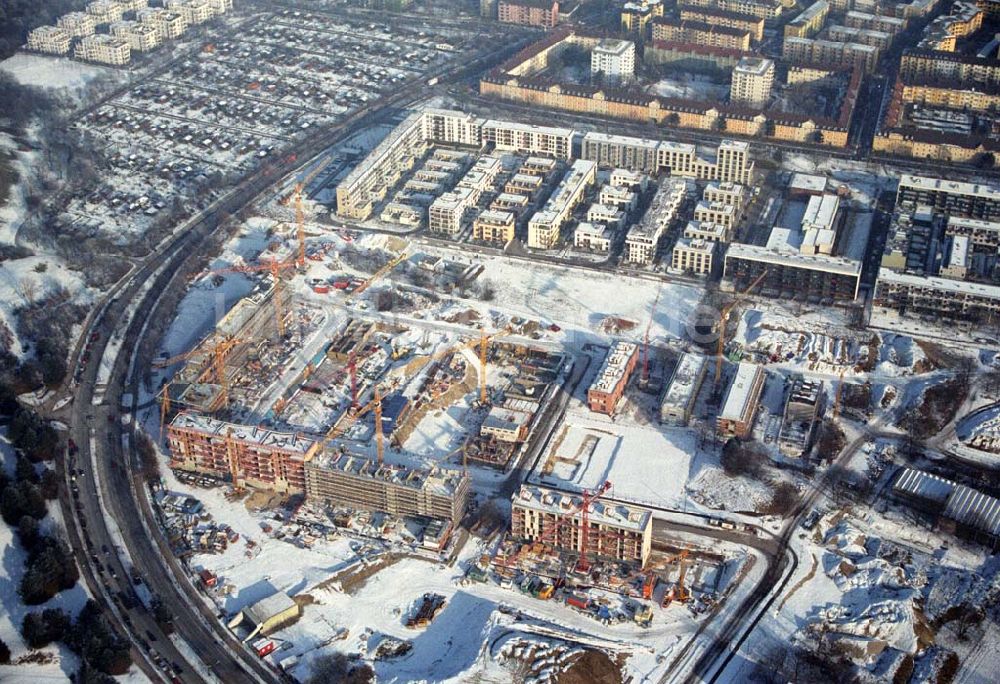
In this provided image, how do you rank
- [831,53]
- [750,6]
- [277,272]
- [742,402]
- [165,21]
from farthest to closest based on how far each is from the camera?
1. [750,6]
2. [165,21]
3. [831,53]
4. [277,272]
5. [742,402]

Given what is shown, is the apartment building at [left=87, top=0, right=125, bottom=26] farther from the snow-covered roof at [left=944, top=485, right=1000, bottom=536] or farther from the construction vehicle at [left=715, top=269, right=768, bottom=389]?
the snow-covered roof at [left=944, top=485, right=1000, bottom=536]

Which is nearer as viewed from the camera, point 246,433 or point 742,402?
point 246,433

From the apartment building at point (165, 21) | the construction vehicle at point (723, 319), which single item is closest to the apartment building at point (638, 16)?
the apartment building at point (165, 21)

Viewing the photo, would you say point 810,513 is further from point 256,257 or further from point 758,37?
point 758,37

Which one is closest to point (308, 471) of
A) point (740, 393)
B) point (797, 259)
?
point (740, 393)

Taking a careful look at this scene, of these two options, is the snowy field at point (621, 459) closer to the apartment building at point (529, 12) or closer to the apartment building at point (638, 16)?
the apartment building at point (638, 16)

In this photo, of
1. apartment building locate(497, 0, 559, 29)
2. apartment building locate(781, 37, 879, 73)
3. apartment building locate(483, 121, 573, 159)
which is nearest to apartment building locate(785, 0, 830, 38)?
apartment building locate(781, 37, 879, 73)

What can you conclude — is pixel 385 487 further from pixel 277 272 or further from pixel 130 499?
pixel 277 272

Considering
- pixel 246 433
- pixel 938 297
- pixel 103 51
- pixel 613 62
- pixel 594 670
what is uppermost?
pixel 613 62
